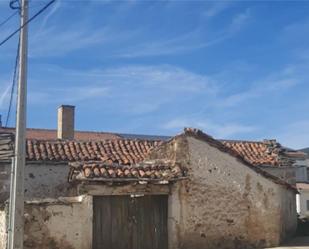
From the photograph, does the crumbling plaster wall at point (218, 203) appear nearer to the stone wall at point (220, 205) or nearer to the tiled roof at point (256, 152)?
the stone wall at point (220, 205)

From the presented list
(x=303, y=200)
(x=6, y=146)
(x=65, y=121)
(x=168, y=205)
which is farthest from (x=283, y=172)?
(x=303, y=200)

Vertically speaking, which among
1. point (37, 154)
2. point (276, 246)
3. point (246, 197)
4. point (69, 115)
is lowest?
point (276, 246)

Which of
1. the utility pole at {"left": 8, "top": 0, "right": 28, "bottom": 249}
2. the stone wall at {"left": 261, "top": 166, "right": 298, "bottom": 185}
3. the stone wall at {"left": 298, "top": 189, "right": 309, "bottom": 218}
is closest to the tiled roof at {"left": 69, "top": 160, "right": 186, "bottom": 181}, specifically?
the utility pole at {"left": 8, "top": 0, "right": 28, "bottom": 249}

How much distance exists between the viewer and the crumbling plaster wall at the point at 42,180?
831 inches

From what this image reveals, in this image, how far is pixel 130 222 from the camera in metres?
17.6

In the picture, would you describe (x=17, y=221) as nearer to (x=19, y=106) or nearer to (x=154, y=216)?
(x=19, y=106)

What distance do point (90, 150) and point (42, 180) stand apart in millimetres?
2742

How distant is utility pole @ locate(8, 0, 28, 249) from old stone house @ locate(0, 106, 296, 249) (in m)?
3.21

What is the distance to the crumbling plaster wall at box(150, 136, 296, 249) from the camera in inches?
705

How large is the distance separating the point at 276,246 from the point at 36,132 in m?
23.2

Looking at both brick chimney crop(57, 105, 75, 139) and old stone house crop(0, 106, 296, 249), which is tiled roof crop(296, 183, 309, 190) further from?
old stone house crop(0, 106, 296, 249)

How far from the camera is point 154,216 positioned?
17.9 meters

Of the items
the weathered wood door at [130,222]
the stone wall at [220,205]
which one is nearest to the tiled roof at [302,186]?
the stone wall at [220,205]

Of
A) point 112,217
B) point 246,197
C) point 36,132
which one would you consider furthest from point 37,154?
point 36,132
